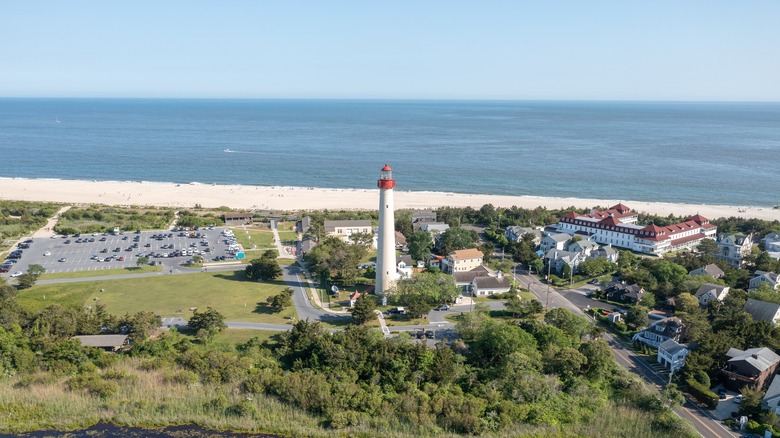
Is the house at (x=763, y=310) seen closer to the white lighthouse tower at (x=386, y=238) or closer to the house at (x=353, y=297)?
the white lighthouse tower at (x=386, y=238)

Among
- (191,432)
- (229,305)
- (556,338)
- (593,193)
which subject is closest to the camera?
(191,432)

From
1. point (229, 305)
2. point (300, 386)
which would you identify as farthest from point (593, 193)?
point (300, 386)

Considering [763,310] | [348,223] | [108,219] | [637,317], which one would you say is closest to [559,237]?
[637,317]

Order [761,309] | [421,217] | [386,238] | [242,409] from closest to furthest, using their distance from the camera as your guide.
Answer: [242,409] → [761,309] → [386,238] → [421,217]

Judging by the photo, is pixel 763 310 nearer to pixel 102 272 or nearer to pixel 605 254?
pixel 605 254

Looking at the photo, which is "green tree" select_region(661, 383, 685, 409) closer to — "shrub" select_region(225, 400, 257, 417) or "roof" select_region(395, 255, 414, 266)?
"shrub" select_region(225, 400, 257, 417)

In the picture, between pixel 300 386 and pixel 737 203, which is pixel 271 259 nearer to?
pixel 300 386
